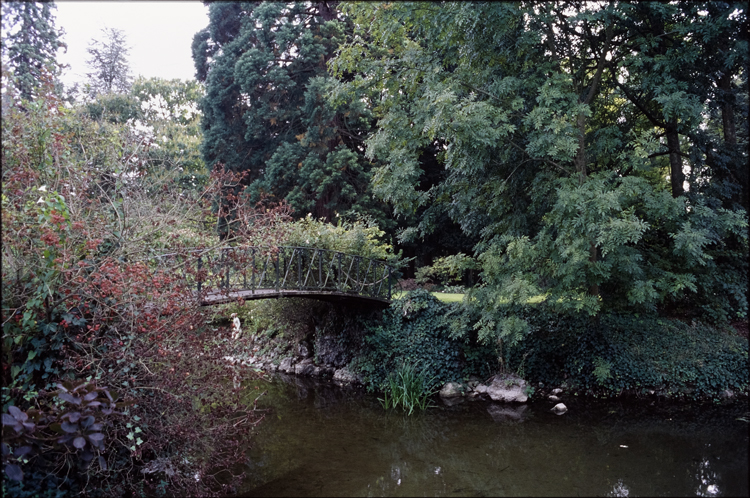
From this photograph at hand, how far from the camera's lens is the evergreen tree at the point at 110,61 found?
2302 cm

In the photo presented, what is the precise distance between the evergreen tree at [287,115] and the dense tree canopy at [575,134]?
5032mm

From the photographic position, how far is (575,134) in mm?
8977

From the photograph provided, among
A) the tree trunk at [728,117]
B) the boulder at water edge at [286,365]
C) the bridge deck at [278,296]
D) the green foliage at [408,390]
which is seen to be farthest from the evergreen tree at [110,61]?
the tree trunk at [728,117]

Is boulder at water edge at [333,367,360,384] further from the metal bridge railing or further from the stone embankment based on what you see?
the metal bridge railing

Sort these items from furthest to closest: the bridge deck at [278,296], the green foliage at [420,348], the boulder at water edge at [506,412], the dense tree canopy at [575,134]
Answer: the green foliage at [420,348], the boulder at water edge at [506,412], the dense tree canopy at [575,134], the bridge deck at [278,296]

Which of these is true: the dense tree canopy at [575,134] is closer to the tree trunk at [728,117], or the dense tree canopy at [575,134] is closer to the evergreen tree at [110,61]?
the tree trunk at [728,117]

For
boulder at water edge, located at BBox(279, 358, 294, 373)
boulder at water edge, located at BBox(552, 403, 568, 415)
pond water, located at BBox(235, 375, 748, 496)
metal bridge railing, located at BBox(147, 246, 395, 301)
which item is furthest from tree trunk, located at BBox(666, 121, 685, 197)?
boulder at water edge, located at BBox(279, 358, 294, 373)

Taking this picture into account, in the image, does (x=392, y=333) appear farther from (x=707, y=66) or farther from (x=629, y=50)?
(x=707, y=66)

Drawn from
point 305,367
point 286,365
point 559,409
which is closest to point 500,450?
point 559,409

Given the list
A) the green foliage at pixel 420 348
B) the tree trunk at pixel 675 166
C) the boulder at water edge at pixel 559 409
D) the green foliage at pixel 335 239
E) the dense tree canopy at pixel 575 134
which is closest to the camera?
the dense tree canopy at pixel 575 134

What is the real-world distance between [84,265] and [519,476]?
570 centimetres

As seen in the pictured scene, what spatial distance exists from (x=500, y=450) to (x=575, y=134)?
5.67 meters

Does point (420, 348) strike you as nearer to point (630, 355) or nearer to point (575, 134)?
point (630, 355)

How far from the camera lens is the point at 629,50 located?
9.67 metres
